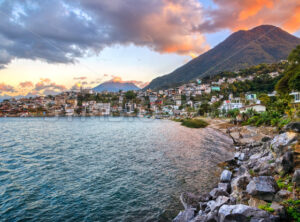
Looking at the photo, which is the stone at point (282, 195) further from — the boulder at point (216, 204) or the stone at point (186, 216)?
the stone at point (186, 216)

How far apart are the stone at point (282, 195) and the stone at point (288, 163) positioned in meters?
2.63

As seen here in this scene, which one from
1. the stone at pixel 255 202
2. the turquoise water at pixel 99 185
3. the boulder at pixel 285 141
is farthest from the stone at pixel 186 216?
the boulder at pixel 285 141

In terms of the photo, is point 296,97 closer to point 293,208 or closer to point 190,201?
point 190,201

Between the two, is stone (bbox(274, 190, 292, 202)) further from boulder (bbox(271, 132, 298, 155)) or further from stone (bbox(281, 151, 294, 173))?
boulder (bbox(271, 132, 298, 155))

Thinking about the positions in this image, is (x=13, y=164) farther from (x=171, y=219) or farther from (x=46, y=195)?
(x=171, y=219)

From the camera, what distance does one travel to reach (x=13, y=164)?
17.1 metres

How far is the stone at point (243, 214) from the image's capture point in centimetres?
519

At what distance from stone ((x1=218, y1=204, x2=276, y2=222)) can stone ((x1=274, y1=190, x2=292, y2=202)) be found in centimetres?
181

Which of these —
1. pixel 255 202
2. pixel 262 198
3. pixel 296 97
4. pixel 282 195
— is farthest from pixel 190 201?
pixel 296 97

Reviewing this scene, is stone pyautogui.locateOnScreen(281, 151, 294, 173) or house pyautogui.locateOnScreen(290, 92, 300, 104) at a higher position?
house pyautogui.locateOnScreen(290, 92, 300, 104)

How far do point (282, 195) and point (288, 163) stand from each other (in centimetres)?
310

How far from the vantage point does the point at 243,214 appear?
5359mm

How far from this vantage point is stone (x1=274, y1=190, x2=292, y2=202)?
6466 mm

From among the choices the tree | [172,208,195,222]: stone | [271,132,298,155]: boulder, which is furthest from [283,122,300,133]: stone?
the tree
